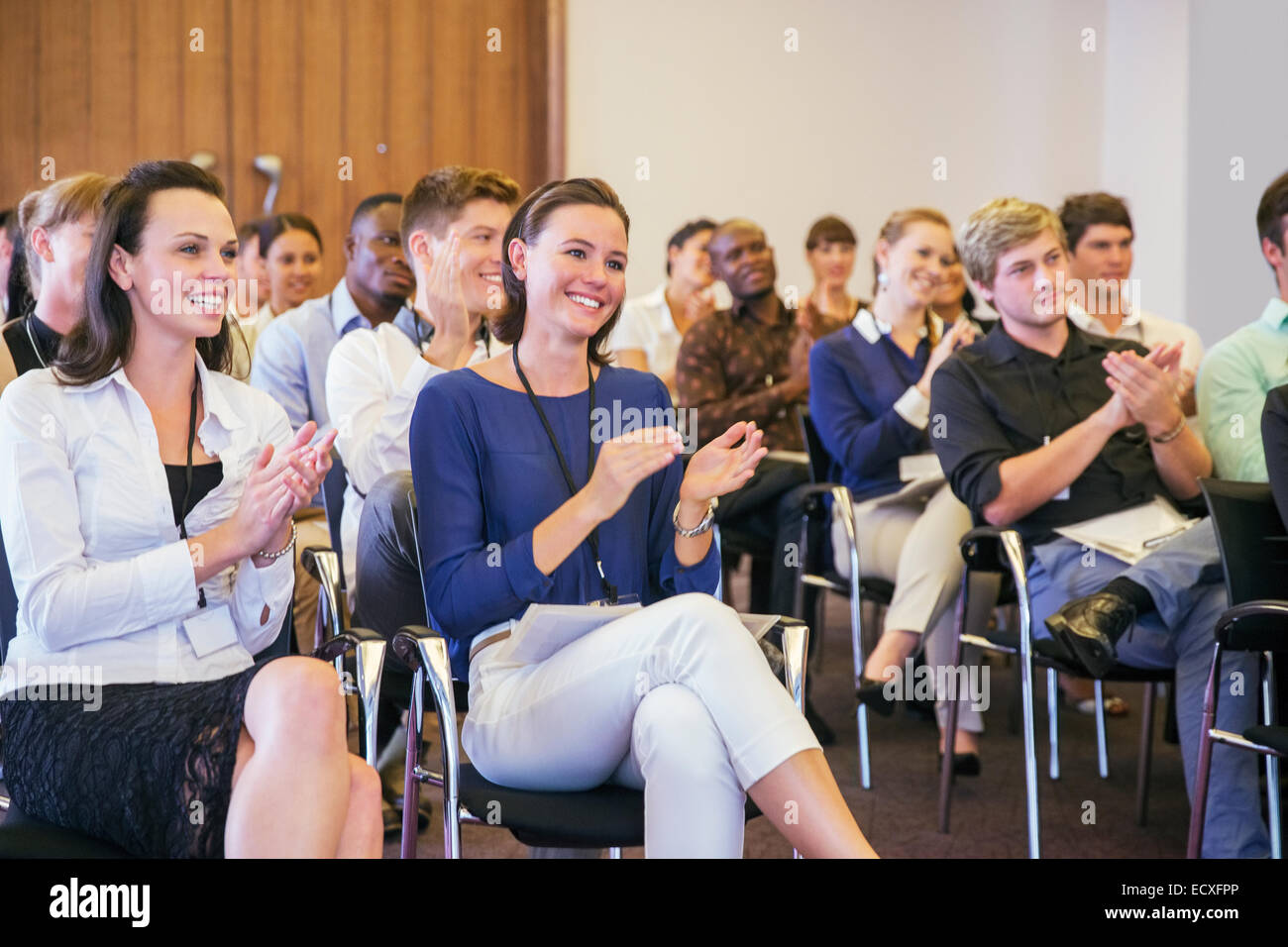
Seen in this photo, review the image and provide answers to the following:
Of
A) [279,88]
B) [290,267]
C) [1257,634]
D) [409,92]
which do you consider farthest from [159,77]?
[1257,634]

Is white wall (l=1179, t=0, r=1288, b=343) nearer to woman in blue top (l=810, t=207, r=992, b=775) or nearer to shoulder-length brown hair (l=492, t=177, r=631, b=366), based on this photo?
woman in blue top (l=810, t=207, r=992, b=775)

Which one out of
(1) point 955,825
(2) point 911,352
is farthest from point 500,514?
(2) point 911,352

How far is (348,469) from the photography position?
267 cm

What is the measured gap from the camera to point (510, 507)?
202 centimetres

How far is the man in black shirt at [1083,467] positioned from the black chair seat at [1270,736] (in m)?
0.29

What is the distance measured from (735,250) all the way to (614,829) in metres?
2.84

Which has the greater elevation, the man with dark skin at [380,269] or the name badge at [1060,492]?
the man with dark skin at [380,269]

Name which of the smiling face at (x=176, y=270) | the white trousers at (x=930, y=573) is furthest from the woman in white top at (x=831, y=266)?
the smiling face at (x=176, y=270)

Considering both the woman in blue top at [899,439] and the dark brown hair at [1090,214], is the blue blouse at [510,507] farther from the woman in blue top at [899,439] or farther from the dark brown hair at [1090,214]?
the dark brown hair at [1090,214]

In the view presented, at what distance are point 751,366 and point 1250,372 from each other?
1674 mm

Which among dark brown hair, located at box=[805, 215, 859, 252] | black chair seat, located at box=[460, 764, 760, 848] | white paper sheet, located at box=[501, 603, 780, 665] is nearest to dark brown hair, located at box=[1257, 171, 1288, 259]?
white paper sheet, located at box=[501, 603, 780, 665]

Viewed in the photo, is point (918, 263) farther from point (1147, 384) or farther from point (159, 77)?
point (159, 77)

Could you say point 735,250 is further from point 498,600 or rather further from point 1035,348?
point 498,600

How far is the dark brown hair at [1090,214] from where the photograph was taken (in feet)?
11.8
